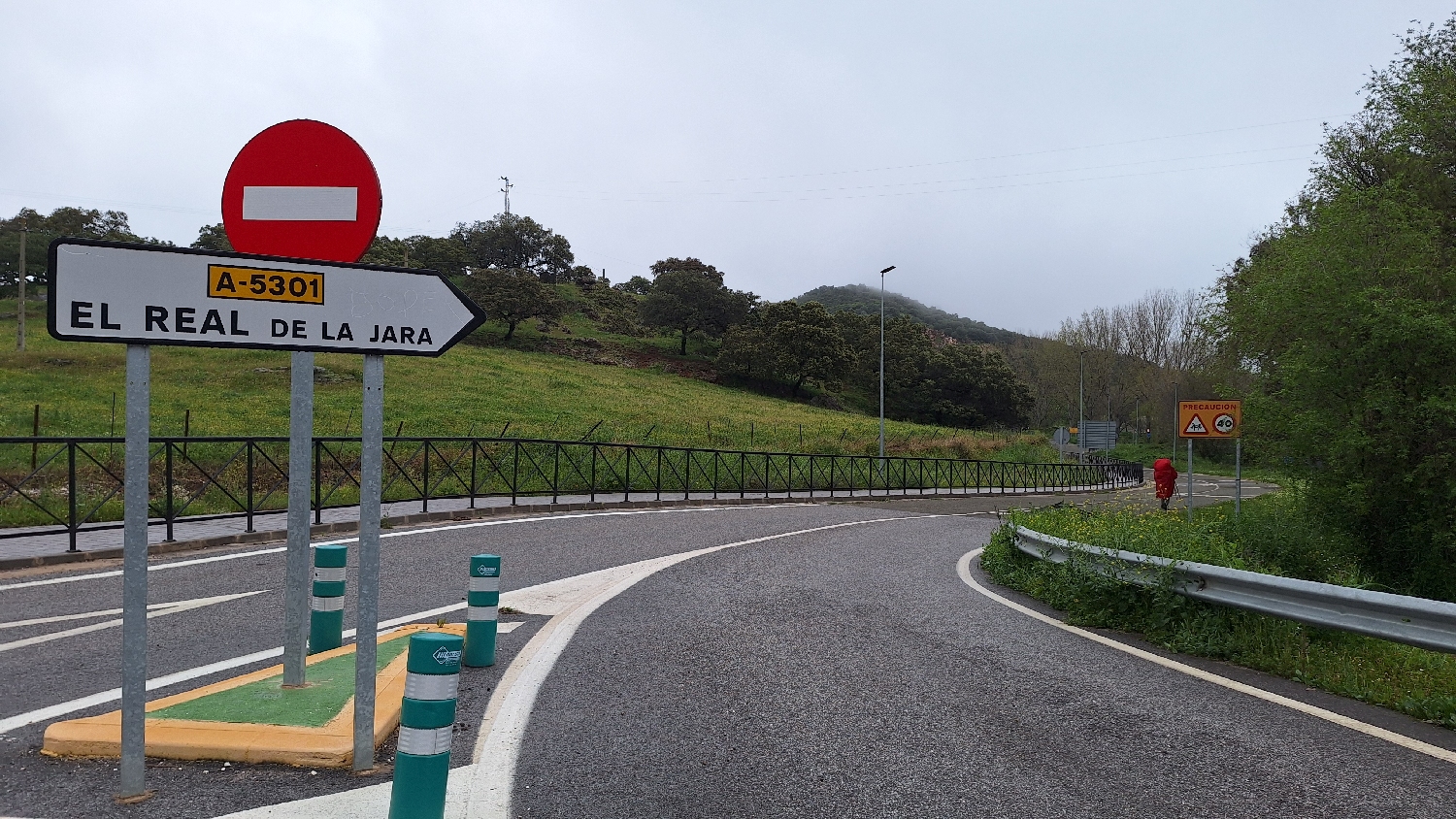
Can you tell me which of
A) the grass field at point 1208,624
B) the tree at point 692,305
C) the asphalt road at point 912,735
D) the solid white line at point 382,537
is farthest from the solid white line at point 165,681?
the tree at point 692,305

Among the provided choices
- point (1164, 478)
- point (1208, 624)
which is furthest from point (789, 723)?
point (1164, 478)

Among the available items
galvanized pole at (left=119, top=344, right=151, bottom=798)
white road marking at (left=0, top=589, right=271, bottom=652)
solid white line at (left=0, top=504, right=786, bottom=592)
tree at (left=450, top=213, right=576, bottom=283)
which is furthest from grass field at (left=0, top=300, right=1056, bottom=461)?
tree at (left=450, top=213, right=576, bottom=283)

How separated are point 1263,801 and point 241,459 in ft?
57.0

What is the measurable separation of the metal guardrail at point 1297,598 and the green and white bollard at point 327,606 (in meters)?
5.68

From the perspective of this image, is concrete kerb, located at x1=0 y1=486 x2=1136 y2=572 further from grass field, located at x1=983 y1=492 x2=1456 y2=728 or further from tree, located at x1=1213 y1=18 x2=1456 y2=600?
tree, located at x1=1213 y1=18 x2=1456 y2=600

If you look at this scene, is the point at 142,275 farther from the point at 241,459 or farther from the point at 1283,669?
the point at 241,459

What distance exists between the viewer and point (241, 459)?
16.9 meters

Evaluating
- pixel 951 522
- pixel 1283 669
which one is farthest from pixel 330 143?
pixel 951 522

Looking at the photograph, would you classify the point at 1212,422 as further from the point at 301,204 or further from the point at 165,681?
the point at 165,681

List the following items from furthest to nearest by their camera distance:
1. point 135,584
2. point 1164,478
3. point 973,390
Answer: point 973,390 < point 1164,478 < point 135,584

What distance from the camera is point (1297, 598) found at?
555cm

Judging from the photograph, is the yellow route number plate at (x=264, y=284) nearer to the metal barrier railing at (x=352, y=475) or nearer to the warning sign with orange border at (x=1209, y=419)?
the metal barrier railing at (x=352, y=475)

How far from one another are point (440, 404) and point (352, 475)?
743 inches

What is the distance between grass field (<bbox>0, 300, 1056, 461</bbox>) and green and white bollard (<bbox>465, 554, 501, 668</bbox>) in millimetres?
14709
